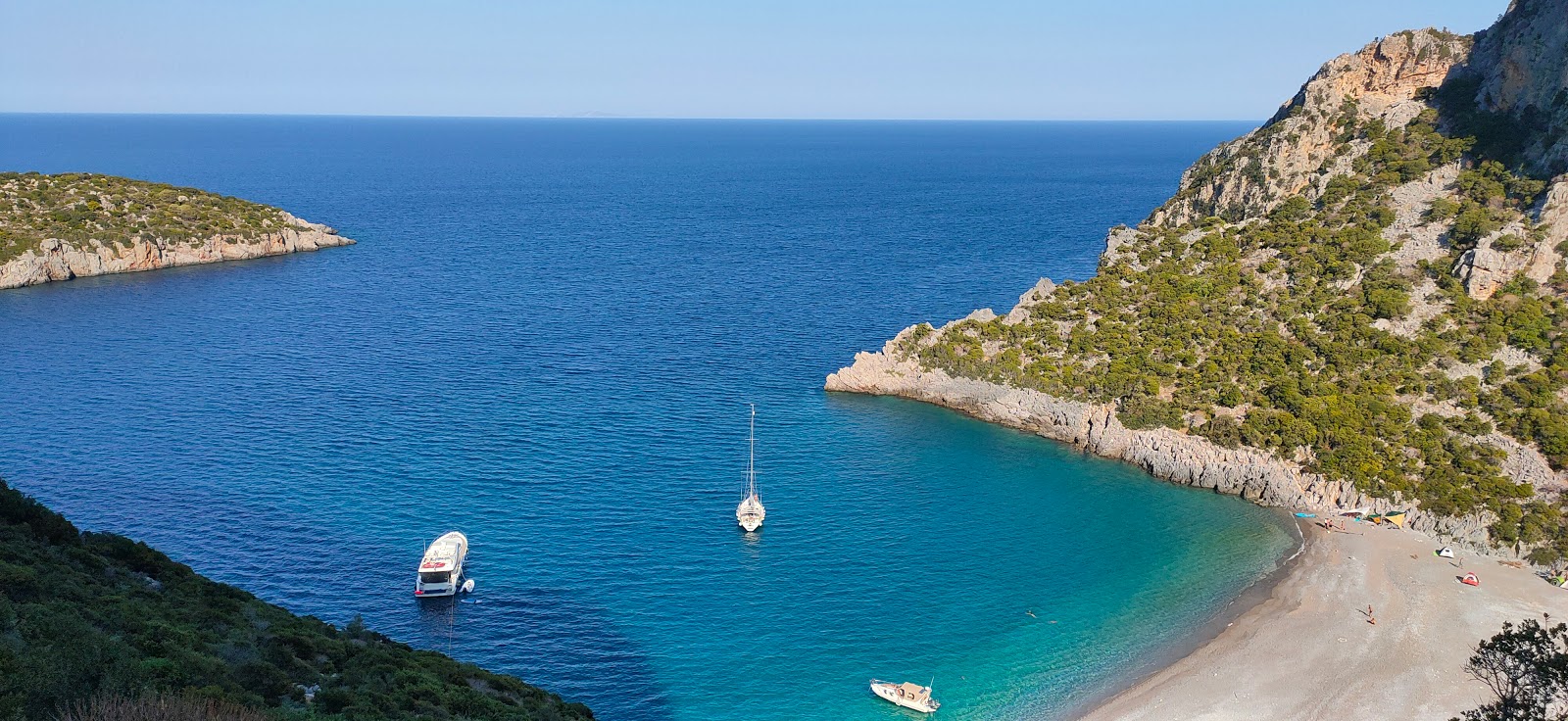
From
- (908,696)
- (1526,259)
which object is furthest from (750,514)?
(1526,259)

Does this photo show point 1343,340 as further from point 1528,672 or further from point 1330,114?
point 1528,672

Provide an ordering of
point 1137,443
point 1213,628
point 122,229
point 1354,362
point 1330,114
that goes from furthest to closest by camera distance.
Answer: point 122,229, point 1330,114, point 1354,362, point 1137,443, point 1213,628

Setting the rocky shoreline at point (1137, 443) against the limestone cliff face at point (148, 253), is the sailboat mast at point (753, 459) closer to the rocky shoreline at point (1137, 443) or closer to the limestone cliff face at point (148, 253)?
the rocky shoreline at point (1137, 443)

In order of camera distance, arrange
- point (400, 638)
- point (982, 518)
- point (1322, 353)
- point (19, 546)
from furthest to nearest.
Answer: point (1322, 353), point (982, 518), point (400, 638), point (19, 546)

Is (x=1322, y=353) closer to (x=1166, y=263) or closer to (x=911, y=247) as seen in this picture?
(x=1166, y=263)

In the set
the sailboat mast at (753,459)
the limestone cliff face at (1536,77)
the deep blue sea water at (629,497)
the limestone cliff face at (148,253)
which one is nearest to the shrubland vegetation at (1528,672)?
the deep blue sea water at (629,497)

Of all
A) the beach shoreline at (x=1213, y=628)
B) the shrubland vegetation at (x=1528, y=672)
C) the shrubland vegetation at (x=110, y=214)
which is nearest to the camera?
the shrubland vegetation at (x=1528, y=672)

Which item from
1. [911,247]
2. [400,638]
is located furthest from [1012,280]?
[400,638]
